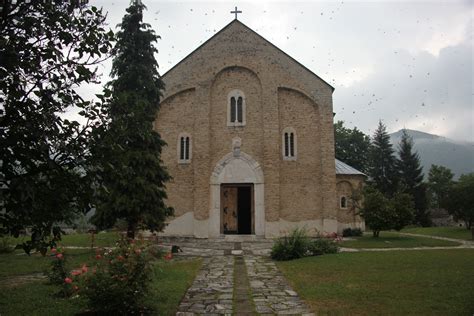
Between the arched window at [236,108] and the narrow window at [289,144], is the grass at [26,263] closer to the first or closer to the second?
the arched window at [236,108]

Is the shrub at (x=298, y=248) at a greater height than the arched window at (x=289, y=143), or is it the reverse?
the arched window at (x=289, y=143)

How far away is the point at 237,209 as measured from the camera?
23141 millimetres

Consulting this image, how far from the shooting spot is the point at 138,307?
6.40 m

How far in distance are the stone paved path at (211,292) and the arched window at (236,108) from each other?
1168 cm

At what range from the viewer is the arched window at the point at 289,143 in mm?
22703

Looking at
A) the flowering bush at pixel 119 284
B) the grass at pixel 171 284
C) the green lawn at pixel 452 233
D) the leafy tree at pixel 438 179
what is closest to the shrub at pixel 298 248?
the grass at pixel 171 284

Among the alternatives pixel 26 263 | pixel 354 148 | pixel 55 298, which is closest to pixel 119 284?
pixel 55 298

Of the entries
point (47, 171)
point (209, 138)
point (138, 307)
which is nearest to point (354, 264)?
point (138, 307)

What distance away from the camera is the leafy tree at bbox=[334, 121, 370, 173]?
48.3m

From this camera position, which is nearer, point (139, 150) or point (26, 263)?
point (26, 263)

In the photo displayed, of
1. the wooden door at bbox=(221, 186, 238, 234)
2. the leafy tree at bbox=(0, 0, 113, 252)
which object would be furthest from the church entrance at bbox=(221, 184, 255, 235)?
the leafy tree at bbox=(0, 0, 113, 252)

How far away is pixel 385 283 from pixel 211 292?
13.6 feet

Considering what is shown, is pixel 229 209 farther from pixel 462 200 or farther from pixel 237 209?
pixel 462 200

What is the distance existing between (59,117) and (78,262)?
10334 millimetres
